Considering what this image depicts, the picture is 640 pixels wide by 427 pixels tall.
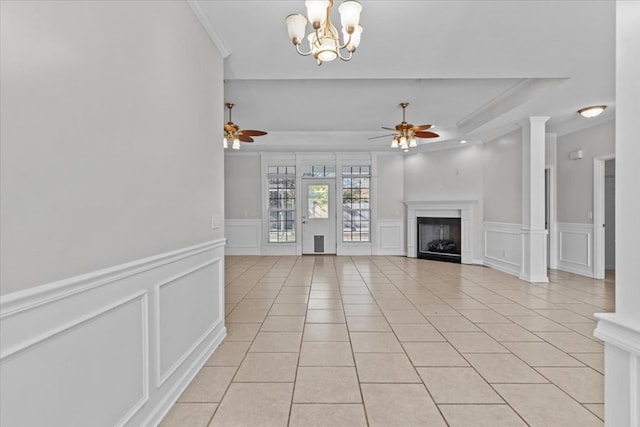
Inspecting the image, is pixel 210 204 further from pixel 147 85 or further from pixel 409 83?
pixel 409 83

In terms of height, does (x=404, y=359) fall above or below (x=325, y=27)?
below

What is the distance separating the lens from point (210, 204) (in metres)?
2.67

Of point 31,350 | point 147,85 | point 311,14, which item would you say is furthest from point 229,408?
point 311,14

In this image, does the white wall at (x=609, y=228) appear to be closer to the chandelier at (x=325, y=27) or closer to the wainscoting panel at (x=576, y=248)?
the wainscoting panel at (x=576, y=248)

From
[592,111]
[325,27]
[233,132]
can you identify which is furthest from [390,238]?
[325,27]

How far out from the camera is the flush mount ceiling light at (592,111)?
468cm

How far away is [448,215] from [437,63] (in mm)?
4735

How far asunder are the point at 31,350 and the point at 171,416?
3.54 feet

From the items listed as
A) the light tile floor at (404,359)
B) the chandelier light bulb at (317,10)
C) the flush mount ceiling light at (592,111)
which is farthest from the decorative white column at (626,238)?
the flush mount ceiling light at (592,111)

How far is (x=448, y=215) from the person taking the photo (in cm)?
741

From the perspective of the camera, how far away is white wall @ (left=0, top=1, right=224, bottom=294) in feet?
3.30

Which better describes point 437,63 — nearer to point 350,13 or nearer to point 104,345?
point 350,13

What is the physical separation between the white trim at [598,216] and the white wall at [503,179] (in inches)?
43.3

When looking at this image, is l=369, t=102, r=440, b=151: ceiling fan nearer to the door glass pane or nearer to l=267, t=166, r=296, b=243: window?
the door glass pane
